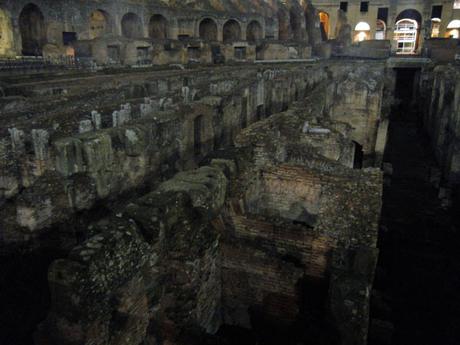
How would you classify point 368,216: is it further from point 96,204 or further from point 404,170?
point 404,170

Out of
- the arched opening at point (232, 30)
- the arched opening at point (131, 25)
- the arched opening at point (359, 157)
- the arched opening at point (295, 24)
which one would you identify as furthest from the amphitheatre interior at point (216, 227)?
the arched opening at point (295, 24)

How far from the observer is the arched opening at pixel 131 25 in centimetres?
3397

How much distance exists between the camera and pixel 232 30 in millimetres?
41875

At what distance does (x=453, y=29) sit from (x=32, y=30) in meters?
44.0

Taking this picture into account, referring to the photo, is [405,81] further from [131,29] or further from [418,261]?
[418,261]

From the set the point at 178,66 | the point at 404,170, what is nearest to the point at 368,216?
the point at 404,170

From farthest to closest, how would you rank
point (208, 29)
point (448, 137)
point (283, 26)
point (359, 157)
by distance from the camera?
point (283, 26) < point (208, 29) < point (359, 157) < point (448, 137)

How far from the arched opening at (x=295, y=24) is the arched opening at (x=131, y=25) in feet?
65.1

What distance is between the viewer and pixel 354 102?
559 inches

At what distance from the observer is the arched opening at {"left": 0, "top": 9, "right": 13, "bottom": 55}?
2456cm

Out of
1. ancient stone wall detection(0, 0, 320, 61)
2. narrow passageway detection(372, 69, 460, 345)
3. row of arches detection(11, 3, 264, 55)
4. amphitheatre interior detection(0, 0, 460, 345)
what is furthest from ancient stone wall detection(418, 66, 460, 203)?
row of arches detection(11, 3, 264, 55)

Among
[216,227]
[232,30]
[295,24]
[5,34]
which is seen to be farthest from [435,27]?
[216,227]

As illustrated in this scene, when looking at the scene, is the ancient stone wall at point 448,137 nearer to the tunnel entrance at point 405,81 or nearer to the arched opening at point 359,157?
the arched opening at point 359,157

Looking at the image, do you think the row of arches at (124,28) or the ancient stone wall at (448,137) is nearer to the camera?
the ancient stone wall at (448,137)
